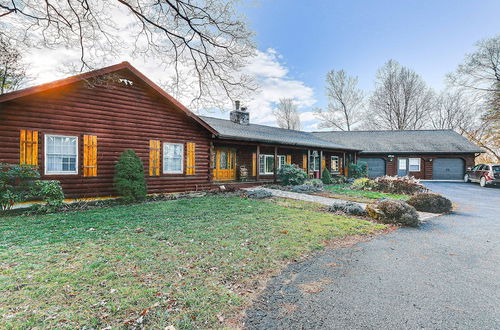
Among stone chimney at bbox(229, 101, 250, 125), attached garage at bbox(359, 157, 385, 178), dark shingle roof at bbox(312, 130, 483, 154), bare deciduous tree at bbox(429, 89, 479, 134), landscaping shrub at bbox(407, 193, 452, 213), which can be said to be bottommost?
landscaping shrub at bbox(407, 193, 452, 213)

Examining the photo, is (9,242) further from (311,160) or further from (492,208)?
(311,160)

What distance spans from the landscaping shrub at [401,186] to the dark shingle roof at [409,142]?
432 inches

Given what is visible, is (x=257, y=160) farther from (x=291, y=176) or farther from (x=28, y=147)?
(x=28, y=147)

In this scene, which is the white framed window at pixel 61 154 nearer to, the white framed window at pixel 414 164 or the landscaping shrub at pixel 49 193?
the landscaping shrub at pixel 49 193

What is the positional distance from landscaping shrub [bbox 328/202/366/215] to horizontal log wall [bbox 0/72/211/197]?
705cm

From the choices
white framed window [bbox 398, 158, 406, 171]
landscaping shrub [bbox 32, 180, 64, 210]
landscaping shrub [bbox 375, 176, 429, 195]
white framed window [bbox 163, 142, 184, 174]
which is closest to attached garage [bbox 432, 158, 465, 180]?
white framed window [bbox 398, 158, 406, 171]

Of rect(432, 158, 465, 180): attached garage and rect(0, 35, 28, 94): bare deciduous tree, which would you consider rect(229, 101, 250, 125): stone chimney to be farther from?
rect(432, 158, 465, 180): attached garage

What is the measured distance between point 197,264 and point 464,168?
99.1 feet

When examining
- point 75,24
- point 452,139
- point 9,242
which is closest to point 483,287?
point 9,242

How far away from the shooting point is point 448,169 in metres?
24.7

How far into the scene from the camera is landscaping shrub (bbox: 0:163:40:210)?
23.9ft

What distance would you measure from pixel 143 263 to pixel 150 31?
7.62 m

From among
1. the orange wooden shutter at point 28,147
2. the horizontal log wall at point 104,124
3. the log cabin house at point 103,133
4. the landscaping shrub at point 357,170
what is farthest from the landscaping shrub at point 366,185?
the orange wooden shutter at point 28,147

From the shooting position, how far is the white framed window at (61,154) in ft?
28.7
